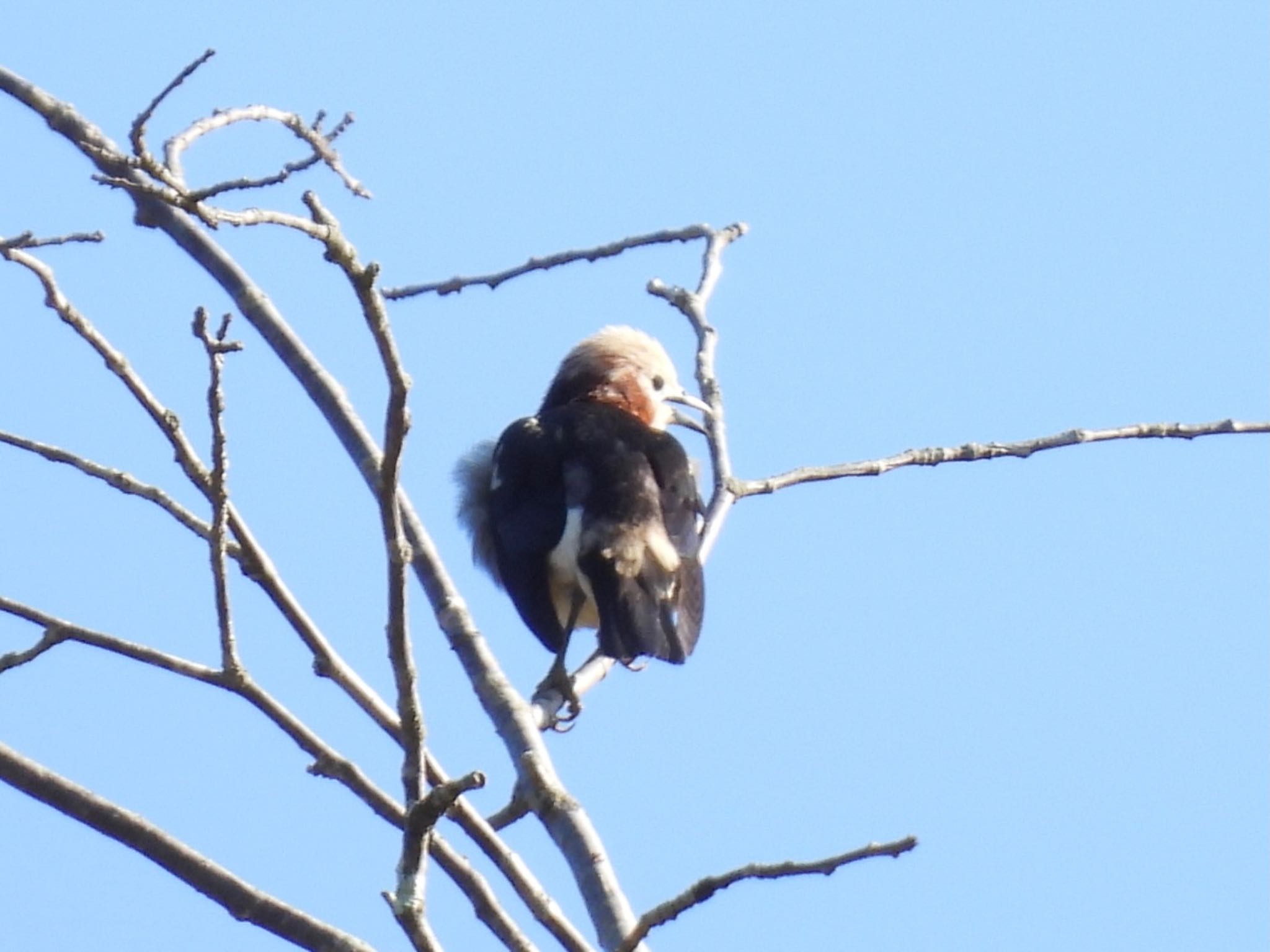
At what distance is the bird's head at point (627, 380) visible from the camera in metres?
7.88

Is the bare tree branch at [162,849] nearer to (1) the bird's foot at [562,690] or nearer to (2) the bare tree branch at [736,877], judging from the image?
(2) the bare tree branch at [736,877]

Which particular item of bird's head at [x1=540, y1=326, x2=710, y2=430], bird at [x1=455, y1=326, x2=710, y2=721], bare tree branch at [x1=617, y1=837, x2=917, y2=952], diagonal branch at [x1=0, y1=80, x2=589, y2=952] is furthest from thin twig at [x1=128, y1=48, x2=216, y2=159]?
bird's head at [x1=540, y1=326, x2=710, y2=430]

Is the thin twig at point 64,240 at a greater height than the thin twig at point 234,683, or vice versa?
the thin twig at point 64,240

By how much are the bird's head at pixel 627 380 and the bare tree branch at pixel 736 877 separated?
526 cm

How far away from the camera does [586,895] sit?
129 inches

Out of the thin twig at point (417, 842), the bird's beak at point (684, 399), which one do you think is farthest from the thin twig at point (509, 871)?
the bird's beak at point (684, 399)

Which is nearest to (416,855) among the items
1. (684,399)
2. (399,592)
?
(399,592)

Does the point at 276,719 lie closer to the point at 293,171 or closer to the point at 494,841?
the point at 494,841

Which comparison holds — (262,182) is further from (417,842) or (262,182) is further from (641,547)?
(641,547)

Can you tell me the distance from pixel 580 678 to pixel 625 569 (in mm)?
422

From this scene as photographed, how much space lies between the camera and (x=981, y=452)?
5.32 metres

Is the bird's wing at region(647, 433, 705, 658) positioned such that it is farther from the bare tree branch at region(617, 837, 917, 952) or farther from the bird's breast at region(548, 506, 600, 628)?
the bare tree branch at region(617, 837, 917, 952)

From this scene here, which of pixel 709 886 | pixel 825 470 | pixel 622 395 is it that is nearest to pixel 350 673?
pixel 709 886

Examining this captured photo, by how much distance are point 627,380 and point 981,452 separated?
2.83m
